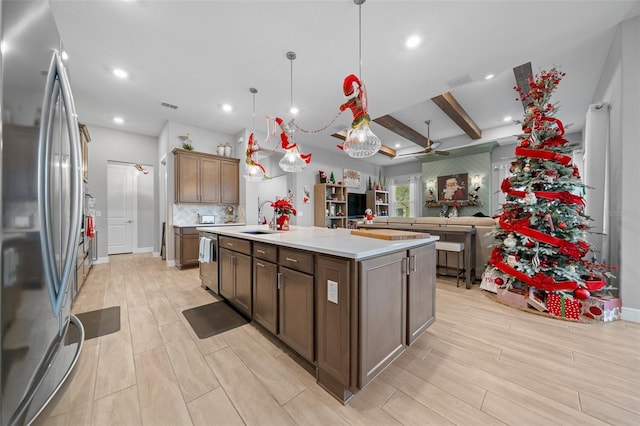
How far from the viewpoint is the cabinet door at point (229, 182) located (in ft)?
Result: 16.8

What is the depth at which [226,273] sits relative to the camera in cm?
269

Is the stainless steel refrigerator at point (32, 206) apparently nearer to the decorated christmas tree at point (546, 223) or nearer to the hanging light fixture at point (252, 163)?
the hanging light fixture at point (252, 163)

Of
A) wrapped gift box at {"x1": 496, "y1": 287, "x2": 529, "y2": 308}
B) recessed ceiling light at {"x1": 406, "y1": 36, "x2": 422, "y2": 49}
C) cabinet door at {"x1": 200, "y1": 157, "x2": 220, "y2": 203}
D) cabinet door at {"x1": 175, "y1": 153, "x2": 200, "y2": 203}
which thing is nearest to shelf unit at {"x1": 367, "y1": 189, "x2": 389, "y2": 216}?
cabinet door at {"x1": 200, "y1": 157, "x2": 220, "y2": 203}

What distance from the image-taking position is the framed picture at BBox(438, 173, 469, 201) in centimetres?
669

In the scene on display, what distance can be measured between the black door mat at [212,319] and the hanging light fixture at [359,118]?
6.79 ft

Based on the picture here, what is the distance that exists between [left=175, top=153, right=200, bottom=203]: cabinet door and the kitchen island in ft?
10.6

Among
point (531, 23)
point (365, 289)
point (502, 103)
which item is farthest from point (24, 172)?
point (502, 103)

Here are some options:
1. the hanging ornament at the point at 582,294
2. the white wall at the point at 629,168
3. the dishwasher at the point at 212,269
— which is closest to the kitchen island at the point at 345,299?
the dishwasher at the point at 212,269

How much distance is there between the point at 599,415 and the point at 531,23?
10.5 ft

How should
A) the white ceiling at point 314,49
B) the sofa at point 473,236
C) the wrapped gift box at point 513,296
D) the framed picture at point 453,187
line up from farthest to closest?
the framed picture at point 453,187 < the sofa at point 473,236 < the wrapped gift box at point 513,296 < the white ceiling at point 314,49

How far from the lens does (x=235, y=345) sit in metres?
1.95

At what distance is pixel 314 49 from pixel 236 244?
7.72ft

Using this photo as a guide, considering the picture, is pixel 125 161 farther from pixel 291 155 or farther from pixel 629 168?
pixel 629 168

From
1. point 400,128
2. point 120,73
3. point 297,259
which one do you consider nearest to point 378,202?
point 400,128
